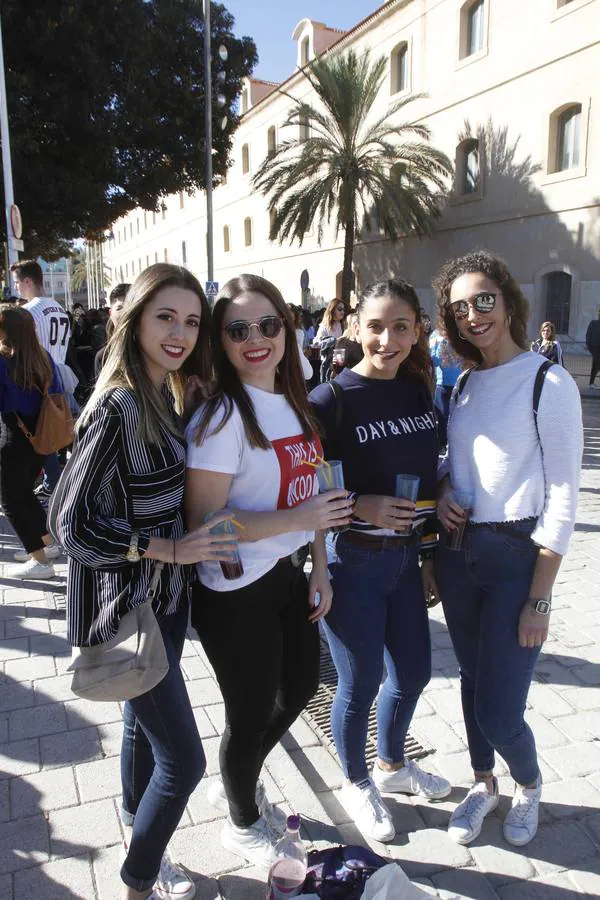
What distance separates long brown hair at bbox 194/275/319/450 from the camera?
6.37 ft

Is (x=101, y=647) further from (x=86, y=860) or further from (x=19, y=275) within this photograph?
(x=19, y=275)

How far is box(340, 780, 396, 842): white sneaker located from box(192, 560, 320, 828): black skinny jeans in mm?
387

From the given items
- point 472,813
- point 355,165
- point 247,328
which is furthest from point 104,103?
point 472,813

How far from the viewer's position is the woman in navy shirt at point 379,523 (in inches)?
87.7

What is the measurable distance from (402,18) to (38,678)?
24.5 meters

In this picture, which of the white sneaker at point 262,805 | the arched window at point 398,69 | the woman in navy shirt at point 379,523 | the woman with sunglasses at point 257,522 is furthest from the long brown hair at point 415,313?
the arched window at point 398,69

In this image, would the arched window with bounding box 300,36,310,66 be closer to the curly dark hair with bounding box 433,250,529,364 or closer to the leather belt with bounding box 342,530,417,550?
the curly dark hair with bounding box 433,250,529,364

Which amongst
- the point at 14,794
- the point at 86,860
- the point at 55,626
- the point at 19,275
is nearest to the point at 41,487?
the point at 19,275

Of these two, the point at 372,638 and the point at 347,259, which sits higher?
the point at 347,259

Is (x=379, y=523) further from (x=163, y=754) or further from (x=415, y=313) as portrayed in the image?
(x=163, y=754)

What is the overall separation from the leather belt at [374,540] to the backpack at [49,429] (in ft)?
8.71

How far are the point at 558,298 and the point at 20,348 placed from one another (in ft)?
56.6

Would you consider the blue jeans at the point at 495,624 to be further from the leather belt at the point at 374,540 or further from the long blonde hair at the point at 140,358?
the long blonde hair at the point at 140,358

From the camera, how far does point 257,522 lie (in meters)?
A: 1.91
